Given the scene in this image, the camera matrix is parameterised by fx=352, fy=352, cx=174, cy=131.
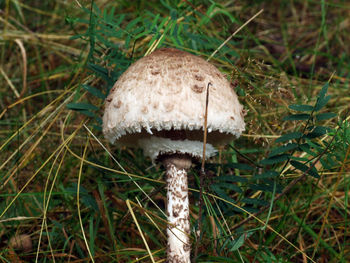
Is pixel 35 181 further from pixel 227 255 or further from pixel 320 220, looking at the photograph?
pixel 320 220

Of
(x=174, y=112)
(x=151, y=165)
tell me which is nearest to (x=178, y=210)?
(x=174, y=112)

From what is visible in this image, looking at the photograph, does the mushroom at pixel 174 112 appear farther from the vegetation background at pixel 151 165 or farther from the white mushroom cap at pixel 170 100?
the vegetation background at pixel 151 165

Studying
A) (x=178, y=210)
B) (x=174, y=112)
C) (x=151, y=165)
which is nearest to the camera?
(x=174, y=112)

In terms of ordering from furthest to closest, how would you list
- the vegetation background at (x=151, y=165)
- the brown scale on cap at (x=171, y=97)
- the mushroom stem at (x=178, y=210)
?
1. the vegetation background at (x=151, y=165)
2. the mushroom stem at (x=178, y=210)
3. the brown scale on cap at (x=171, y=97)

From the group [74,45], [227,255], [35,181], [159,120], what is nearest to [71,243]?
[35,181]

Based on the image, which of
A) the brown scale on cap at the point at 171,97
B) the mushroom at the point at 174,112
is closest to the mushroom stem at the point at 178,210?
the mushroom at the point at 174,112

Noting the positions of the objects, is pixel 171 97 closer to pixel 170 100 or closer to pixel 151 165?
pixel 170 100
